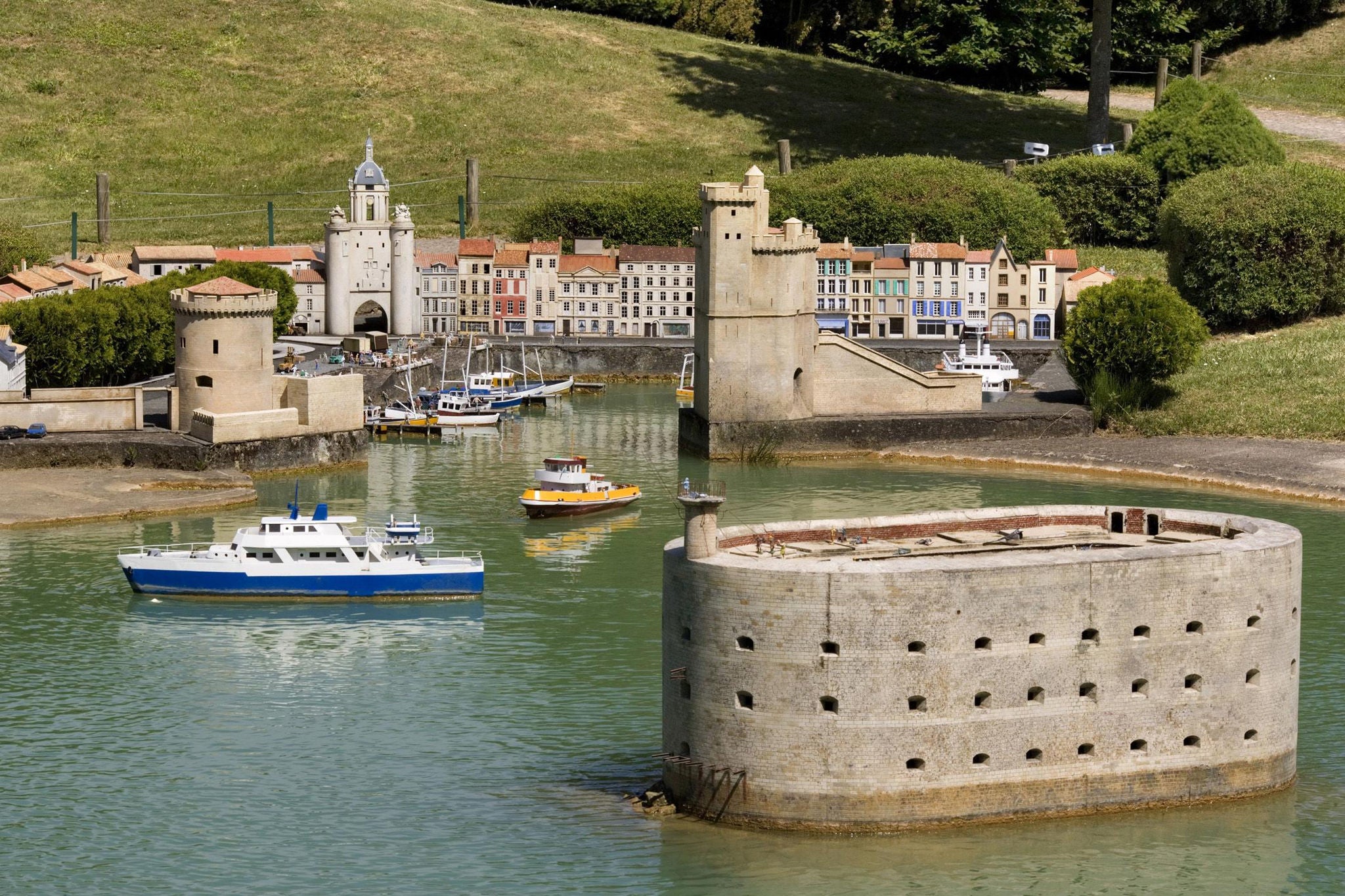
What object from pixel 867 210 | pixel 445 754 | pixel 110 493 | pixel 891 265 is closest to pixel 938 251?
pixel 891 265

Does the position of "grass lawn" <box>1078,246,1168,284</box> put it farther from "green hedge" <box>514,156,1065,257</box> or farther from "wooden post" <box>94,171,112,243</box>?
"wooden post" <box>94,171,112,243</box>

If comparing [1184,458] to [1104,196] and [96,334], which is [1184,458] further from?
[1104,196]

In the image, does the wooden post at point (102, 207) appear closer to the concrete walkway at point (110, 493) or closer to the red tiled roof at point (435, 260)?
the red tiled roof at point (435, 260)

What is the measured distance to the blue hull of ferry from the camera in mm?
75500

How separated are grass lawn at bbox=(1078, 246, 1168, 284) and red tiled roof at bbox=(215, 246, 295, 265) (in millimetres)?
48682

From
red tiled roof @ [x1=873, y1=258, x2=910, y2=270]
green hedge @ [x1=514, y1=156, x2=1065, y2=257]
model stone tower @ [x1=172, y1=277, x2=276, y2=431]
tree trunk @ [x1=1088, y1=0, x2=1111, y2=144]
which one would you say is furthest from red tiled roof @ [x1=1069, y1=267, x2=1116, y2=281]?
model stone tower @ [x1=172, y1=277, x2=276, y2=431]

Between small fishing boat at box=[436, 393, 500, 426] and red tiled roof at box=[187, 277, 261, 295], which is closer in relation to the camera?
red tiled roof at box=[187, 277, 261, 295]

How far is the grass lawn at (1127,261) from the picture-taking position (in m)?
142

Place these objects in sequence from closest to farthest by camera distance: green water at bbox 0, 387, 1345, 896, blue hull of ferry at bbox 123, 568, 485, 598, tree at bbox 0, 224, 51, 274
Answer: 1. green water at bbox 0, 387, 1345, 896
2. blue hull of ferry at bbox 123, 568, 485, 598
3. tree at bbox 0, 224, 51, 274

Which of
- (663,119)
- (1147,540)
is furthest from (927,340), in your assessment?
(1147,540)

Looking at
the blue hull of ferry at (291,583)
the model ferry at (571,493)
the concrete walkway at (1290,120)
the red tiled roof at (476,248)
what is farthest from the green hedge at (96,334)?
the concrete walkway at (1290,120)

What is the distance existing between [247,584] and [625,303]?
66.6m

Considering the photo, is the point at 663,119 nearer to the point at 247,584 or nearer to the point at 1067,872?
the point at 247,584

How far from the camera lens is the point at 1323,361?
374 ft
